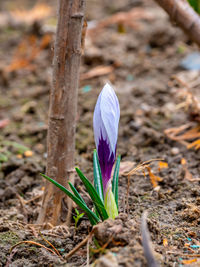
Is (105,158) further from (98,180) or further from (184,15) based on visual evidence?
(184,15)

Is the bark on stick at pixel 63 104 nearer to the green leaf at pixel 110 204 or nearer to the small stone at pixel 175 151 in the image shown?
the green leaf at pixel 110 204

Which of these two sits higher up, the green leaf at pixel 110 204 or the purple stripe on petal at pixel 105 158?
the purple stripe on petal at pixel 105 158

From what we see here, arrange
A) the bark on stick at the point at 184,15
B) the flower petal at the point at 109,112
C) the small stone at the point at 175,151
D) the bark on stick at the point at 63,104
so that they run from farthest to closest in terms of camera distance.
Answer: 1. the small stone at the point at 175,151
2. the bark on stick at the point at 184,15
3. the bark on stick at the point at 63,104
4. the flower petal at the point at 109,112

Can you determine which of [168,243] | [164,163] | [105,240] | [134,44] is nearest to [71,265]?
[105,240]

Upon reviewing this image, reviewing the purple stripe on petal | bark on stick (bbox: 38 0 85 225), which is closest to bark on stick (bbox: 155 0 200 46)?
bark on stick (bbox: 38 0 85 225)

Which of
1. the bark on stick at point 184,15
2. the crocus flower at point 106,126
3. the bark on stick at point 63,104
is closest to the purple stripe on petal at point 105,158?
the crocus flower at point 106,126

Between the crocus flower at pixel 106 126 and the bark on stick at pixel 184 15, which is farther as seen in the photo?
the bark on stick at pixel 184 15

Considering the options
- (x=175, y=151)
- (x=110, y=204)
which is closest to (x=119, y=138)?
(x=175, y=151)
